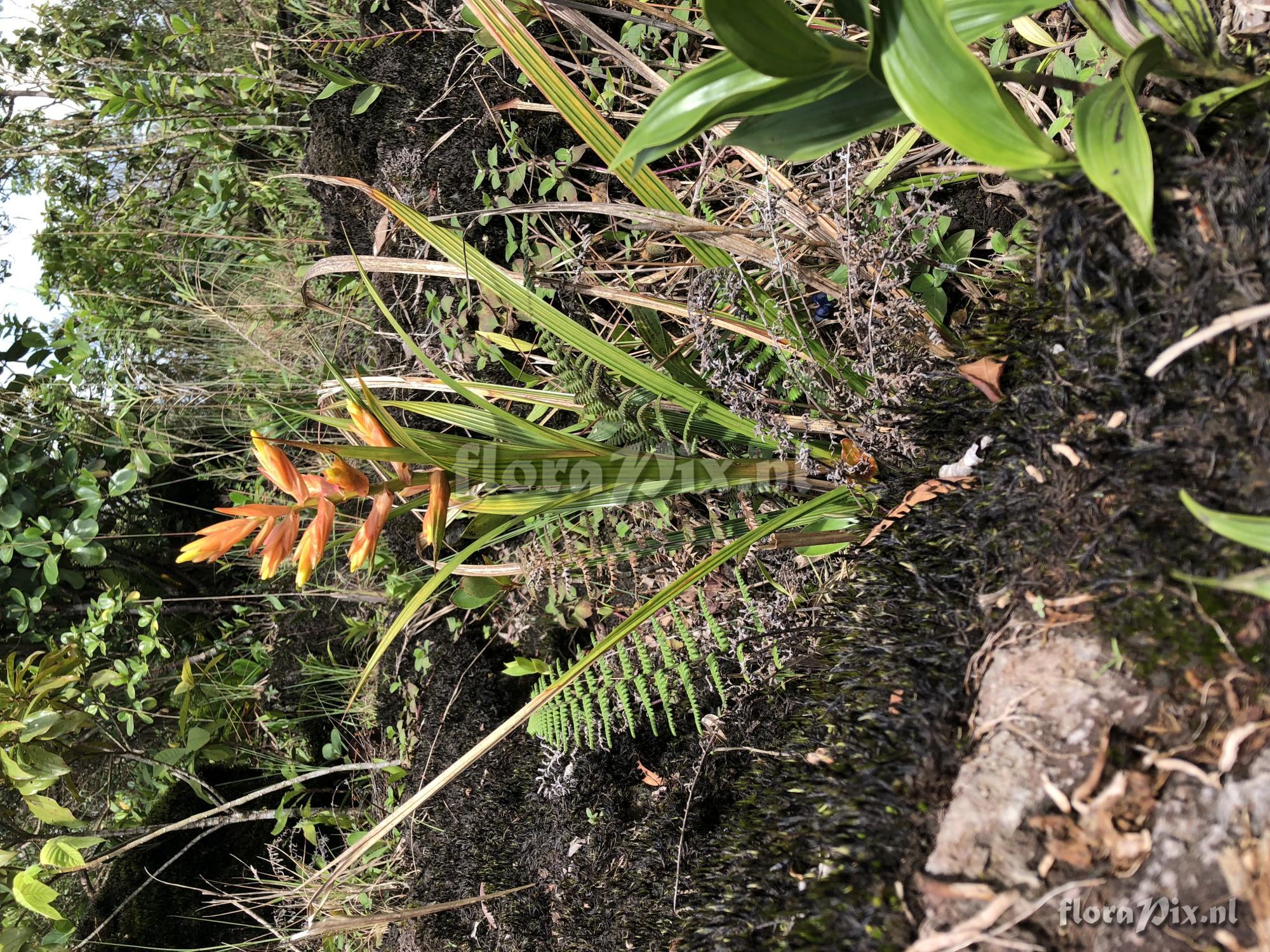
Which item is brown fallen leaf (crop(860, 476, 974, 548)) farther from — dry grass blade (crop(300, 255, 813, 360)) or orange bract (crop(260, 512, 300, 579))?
orange bract (crop(260, 512, 300, 579))

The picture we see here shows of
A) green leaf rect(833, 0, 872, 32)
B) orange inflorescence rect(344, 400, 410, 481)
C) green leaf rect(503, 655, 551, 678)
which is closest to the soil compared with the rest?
green leaf rect(833, 0, 872, 32)

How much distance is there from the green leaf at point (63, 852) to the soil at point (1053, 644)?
1.71 meters

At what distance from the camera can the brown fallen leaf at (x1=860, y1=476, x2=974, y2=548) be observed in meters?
1.01

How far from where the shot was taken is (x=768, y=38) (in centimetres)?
74

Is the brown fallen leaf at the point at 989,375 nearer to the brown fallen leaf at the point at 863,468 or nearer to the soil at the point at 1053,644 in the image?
the soil at the point at 1053,644

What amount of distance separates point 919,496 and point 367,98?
6.89 ft

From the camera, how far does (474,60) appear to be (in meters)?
2.17

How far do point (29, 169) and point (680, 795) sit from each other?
3.76 m

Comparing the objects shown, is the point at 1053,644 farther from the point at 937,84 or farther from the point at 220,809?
the point at 220,809

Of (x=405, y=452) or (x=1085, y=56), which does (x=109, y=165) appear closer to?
(x=405, y=452)

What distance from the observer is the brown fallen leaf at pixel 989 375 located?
0.99 metres

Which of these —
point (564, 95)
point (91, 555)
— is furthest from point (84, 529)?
point (564, 95)

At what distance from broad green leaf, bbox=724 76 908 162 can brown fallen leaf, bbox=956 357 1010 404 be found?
328mm

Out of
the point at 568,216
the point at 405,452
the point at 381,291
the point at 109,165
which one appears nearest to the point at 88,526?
the point at 381,291
